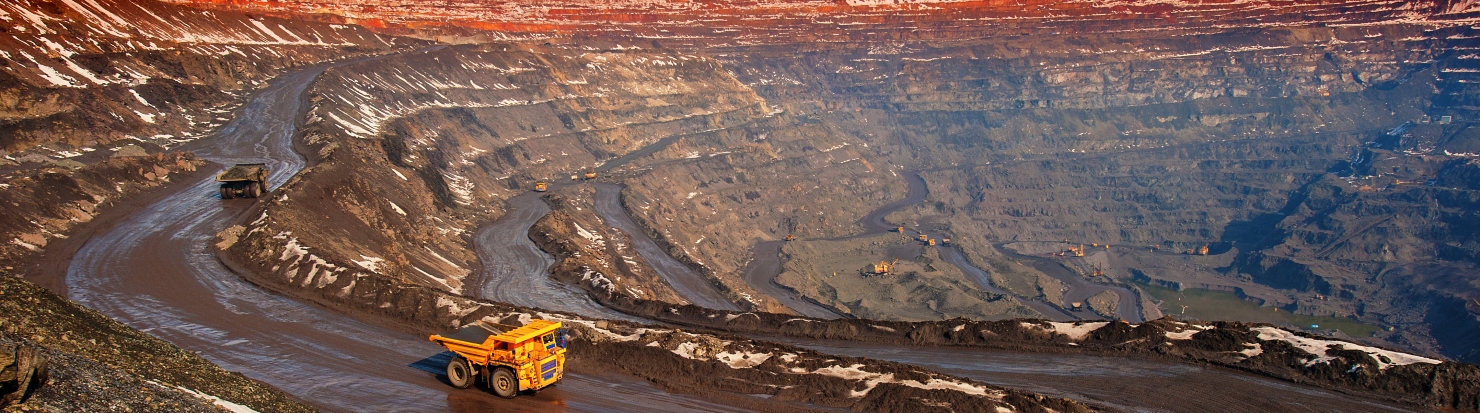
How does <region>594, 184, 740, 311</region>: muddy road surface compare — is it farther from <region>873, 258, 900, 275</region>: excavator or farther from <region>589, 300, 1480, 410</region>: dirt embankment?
<region>873, 258, 900, 275</region>: excavator

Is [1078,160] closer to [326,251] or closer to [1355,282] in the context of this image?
[1355,282]

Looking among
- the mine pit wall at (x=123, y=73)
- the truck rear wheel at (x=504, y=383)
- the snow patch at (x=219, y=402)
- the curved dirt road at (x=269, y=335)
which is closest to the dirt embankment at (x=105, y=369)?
the snow patch at (x=219, y=402)

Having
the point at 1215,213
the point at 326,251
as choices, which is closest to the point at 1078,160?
the point at 1215,213

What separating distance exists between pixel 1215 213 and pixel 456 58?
118609 mm

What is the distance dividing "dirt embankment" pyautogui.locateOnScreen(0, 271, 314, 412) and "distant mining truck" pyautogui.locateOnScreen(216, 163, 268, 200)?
24293 millimetres

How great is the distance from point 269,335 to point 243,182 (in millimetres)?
22668

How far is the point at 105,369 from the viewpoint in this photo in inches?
770

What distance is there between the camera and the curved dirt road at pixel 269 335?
24781 millimetres

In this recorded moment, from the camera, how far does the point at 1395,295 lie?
10625 centimetres

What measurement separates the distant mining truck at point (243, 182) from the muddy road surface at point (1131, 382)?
32.2 m

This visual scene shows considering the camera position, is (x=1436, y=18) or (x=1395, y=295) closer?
(x=1395, y=295)

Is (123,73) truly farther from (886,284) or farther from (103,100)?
(886,284)

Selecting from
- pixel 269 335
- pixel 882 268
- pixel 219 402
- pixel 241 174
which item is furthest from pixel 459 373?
pixel 882 268

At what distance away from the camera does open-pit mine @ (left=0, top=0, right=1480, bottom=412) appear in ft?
85.5
